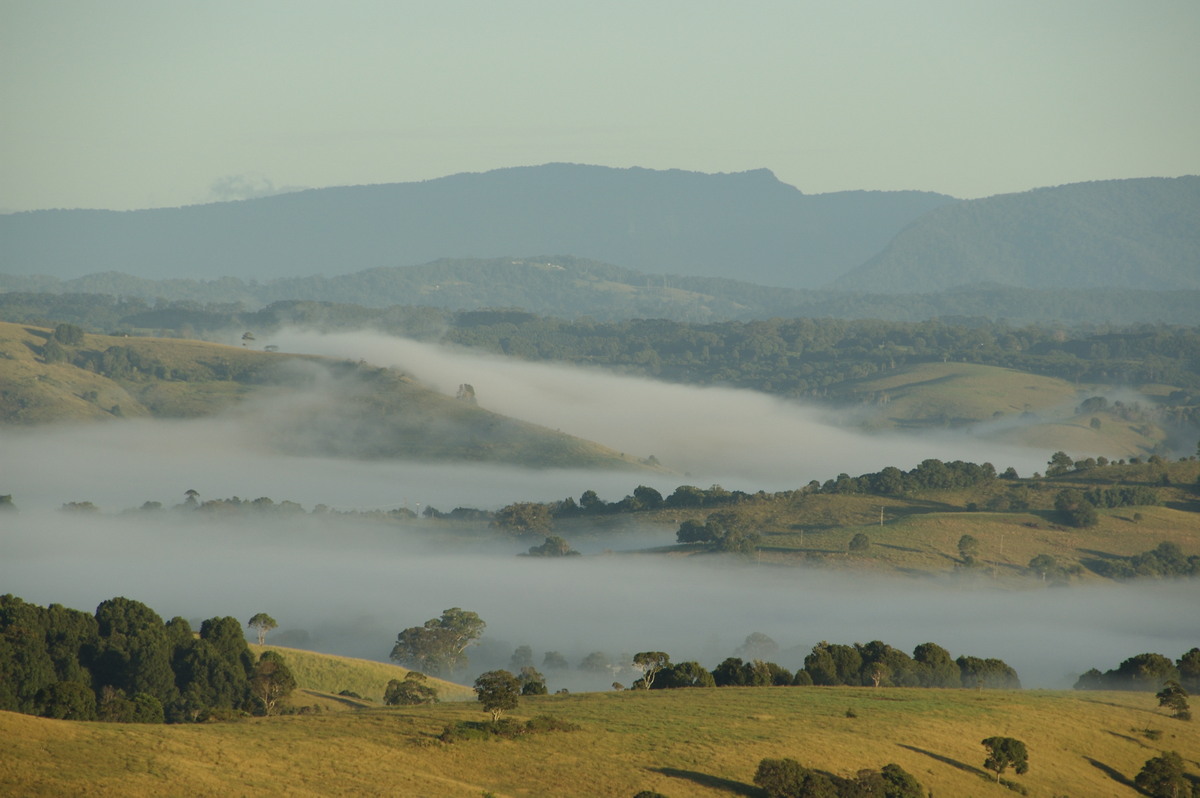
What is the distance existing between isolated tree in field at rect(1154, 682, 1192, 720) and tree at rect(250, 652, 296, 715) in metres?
48.7

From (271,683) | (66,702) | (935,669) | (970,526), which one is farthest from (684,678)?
(970,526)

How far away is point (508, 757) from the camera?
50500 millimetres

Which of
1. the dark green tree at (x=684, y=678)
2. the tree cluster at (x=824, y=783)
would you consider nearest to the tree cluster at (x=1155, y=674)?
the dark green tree at (x=684, y=678)

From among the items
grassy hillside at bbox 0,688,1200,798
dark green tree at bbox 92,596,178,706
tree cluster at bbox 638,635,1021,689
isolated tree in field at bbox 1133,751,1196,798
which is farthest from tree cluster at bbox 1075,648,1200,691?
dark green tree at bbox 92,596,178,706

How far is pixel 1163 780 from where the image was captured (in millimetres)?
59469

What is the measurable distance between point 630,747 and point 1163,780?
24.9m

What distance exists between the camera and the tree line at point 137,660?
74500 mm

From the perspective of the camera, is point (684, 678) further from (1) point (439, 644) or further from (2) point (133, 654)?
(1) point (439, 644)

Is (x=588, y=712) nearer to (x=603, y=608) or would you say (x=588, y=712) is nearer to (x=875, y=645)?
(x=875, y=645)

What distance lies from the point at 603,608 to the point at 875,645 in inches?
2879

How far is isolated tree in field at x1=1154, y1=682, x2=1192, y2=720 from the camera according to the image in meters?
70.7

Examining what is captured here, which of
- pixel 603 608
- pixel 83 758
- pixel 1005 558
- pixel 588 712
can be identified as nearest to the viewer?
pixel 83 758

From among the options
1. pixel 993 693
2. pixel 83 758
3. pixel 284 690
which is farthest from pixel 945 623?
pixel 83 758

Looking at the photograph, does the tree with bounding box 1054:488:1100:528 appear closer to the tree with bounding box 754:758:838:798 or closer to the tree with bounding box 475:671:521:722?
the tree with bounding box 475:671:521:722
